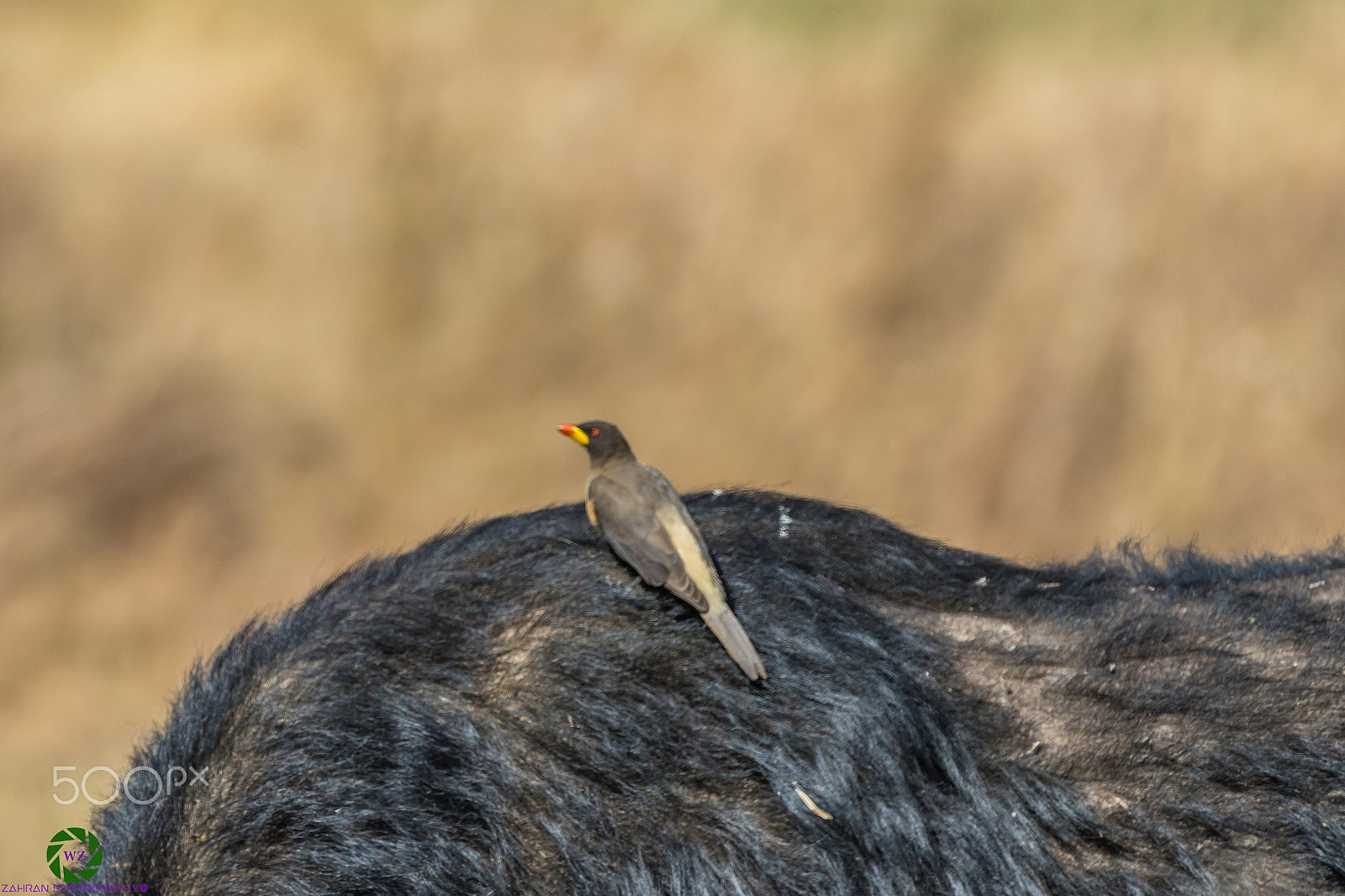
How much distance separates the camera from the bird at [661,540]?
2.52m

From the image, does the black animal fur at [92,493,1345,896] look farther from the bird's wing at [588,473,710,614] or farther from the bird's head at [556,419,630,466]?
the bird's head at [556,419,630,466]

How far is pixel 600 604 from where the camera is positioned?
2.66m

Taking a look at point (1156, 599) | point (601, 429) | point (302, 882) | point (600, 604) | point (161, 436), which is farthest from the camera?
point (161, 436)

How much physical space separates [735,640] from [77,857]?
153cm

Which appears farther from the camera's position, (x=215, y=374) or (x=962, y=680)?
(x=215, y=374)

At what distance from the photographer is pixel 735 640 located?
8.20 feet

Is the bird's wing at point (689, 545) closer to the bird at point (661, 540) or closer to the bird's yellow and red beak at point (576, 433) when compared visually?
the bird at point (661, 540)

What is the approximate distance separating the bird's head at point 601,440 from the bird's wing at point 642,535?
8.4 inches

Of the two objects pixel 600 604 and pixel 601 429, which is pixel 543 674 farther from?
pixel 601 429

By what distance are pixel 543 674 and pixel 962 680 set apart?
1.04 meters

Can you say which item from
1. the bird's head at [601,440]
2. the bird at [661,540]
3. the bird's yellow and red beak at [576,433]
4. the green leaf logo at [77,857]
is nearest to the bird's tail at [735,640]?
the bird at [661,540]

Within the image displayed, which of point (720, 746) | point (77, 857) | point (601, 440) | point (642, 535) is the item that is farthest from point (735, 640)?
point (77, 857)

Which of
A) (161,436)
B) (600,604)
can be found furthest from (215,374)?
(600,604)

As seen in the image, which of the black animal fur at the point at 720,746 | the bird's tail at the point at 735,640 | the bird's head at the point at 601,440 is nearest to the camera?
the black animal fur at the point at 720,746
